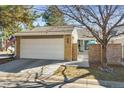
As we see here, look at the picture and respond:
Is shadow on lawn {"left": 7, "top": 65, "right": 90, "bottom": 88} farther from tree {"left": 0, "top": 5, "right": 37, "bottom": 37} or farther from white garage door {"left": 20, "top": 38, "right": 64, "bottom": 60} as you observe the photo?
tree {"left": 0, "top": 5, "right": 37, "bottom": 37}

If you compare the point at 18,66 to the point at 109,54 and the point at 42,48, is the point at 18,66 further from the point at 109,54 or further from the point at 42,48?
the point at 109,54

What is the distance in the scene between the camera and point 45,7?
16.4 metres

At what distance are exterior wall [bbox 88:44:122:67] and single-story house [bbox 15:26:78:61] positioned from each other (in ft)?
6.66

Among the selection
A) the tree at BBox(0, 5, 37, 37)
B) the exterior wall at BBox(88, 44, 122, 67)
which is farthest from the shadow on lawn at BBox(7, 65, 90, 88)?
the tree at BBox(0, 5, 37, 37)

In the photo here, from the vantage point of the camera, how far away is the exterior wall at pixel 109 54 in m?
19.0

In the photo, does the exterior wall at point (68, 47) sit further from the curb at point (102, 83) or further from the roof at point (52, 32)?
the curb at point (102, 83)

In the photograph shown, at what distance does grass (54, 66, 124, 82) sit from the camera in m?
13.7

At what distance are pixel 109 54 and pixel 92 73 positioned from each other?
497 cm

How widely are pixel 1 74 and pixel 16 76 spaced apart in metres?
1.18

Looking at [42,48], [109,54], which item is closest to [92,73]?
[109,54]

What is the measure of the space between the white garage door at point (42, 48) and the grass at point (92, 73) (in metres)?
5.40

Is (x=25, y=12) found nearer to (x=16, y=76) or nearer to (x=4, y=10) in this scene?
(x=4, y=10)

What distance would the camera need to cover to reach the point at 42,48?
22688 millimetres
